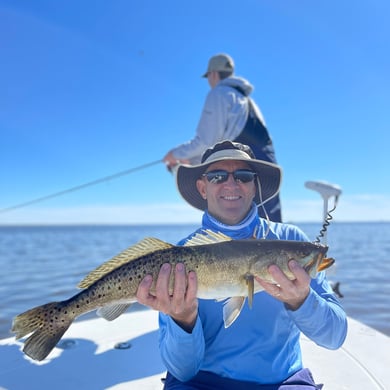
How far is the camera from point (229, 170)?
328cm

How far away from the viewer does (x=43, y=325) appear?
2.72m

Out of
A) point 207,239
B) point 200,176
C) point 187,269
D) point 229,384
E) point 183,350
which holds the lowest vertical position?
point 229,384

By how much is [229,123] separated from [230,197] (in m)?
2.18

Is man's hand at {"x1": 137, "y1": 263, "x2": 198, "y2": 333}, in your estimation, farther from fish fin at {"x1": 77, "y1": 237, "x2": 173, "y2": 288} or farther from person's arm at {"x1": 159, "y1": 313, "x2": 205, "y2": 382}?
fish fin at {"x1": 77, "y1": 237, "x2": 173, "y2": 288}

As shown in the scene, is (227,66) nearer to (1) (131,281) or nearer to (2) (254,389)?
(1) (131,281)

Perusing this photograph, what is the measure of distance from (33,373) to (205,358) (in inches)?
83.4

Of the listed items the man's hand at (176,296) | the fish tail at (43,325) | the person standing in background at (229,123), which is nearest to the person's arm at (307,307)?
the man's hand at (176,296)

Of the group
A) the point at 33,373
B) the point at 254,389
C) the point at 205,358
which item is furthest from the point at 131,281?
the point at 33,373

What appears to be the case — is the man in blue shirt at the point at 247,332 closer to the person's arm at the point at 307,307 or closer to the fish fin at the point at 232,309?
the person's arm at the point at 307,307

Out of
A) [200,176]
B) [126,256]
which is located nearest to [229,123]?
[200,176]

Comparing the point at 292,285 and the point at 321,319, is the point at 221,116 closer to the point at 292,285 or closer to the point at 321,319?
the point at 292,285

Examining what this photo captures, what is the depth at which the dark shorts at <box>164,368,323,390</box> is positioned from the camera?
8.55 ft

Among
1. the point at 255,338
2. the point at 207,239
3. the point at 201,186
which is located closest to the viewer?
the point at 255,338

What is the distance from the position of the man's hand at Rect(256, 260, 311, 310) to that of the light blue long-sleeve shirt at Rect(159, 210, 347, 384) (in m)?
0.06
